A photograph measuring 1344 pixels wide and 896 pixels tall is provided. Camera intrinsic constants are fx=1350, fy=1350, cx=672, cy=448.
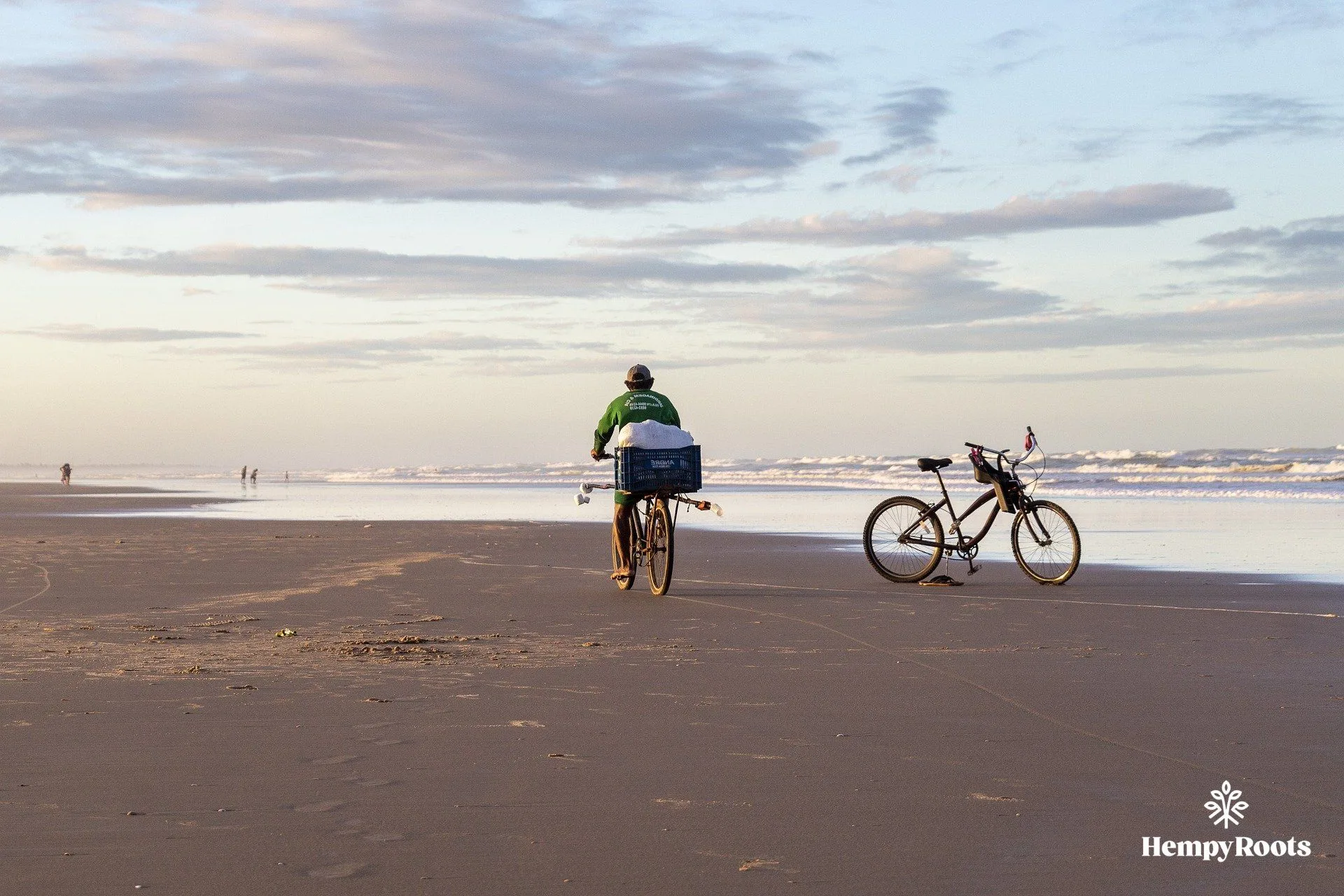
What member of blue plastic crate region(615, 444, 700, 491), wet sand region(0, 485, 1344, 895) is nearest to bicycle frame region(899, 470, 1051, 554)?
wet sand region(0, 485, 1344, 895)

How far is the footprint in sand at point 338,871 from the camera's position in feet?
11.7

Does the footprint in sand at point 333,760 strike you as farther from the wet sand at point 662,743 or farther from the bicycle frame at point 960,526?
the bicycle frame at point 960,526

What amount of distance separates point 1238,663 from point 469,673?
420cm

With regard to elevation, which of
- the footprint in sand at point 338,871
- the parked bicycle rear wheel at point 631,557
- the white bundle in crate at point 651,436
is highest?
the white bundle in crate at point 651,436

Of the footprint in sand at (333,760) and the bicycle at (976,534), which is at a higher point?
the bicycle at (976,534)

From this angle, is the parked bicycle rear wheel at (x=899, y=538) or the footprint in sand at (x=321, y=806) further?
the parked bicycle rear wheel at (x=899, y=538)

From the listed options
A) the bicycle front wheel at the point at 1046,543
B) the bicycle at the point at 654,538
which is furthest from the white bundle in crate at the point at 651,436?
the bicycle front wheel at the point at 1046,543

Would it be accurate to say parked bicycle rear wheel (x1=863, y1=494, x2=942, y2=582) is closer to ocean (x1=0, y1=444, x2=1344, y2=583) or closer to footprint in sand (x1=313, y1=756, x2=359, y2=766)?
ocean (x1=0, y1=444, x2=1344, y2=583)

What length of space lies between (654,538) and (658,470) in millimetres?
609

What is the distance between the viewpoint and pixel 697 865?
3.70 meters

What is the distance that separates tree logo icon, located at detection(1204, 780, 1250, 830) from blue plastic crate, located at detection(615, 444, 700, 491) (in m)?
7.28

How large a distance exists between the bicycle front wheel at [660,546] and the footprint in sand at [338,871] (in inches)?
307

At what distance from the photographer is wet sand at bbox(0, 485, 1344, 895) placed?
371 centimetres

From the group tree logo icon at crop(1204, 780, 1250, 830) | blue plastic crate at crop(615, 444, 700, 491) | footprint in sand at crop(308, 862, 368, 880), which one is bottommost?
footprint in sand at crop(308, 862, 368, 880)
